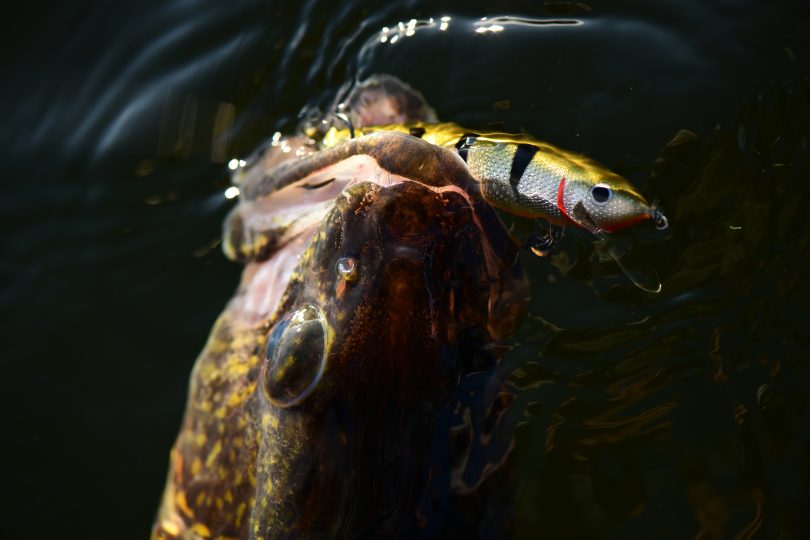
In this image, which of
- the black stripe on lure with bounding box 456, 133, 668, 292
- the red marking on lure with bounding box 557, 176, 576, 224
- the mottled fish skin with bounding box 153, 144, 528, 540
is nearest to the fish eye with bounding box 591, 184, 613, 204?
the black stripe on lure with bounding box 456, 133, 668, 292

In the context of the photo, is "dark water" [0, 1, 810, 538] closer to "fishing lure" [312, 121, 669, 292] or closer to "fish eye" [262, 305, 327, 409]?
"fishing lure" [312, 121, 669, 292]

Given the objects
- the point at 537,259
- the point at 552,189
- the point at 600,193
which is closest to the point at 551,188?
the point at 552,189

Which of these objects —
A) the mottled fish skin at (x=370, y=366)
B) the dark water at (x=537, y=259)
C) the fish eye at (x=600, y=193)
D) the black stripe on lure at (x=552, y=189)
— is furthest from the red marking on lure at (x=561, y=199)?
the dark water at (x=537, y=259)

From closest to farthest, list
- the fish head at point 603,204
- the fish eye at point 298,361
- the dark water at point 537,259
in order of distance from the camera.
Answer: the fish eye at point 298,361 → the fish head at point 603,204 → the dark water at point 537,259

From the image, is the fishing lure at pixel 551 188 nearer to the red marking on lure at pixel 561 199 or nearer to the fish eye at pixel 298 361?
the red marking on lure at pixel 561 199

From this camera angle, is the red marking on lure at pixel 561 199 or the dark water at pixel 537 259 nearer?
the red marking on lure at pixel 561 199

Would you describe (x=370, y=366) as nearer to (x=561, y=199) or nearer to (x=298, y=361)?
(x=298, y=361)
